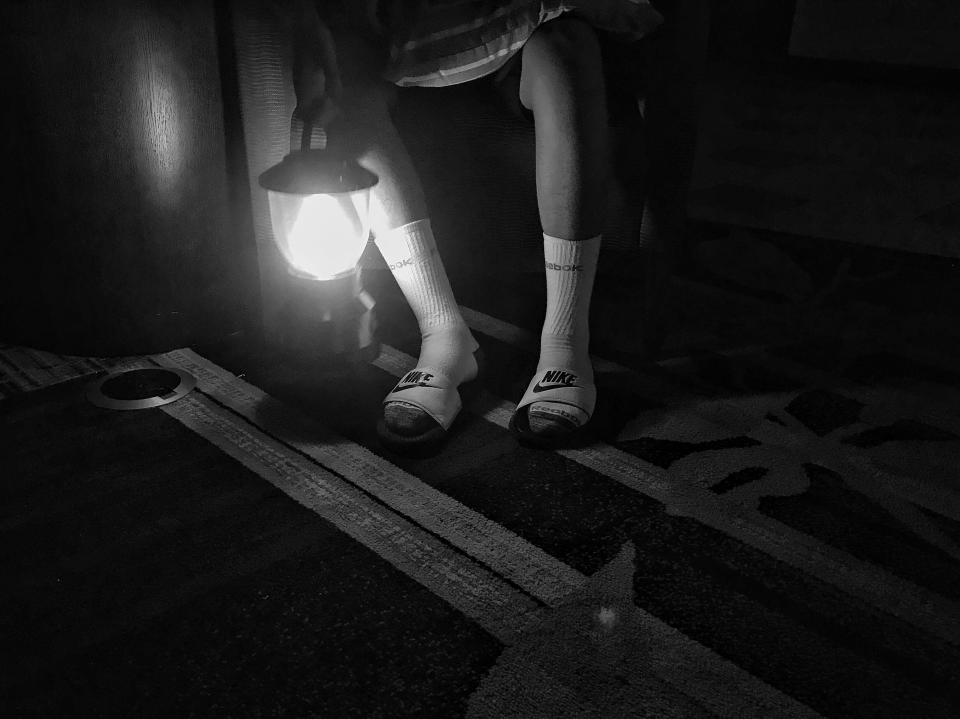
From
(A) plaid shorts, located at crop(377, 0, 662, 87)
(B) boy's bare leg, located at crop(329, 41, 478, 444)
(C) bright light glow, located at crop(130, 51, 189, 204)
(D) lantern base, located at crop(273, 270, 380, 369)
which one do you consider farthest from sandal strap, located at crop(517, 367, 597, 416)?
(C) bright light glow, located at crop(130, 51, 189, 204)

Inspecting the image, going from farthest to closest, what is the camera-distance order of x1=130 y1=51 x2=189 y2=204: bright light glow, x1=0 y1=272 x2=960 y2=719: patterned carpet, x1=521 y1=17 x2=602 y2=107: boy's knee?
1. x1=130 y1=51 x2=189 y2=204: bright light glow
2. x1=521 y1=17 x2=602 y2=107: boy's knee
3. x1=0 y1=272 x2=960 y2=719: patterned carpet

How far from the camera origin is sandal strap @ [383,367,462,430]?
3.20ft

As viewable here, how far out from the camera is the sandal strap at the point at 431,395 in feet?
3.20

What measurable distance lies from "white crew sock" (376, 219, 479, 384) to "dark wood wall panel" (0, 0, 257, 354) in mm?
248

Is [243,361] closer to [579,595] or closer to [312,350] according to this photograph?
[312,350]

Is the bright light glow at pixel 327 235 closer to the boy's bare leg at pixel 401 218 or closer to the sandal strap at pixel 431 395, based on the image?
the boy's bare leg at pixel 401 218

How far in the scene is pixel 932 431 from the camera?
1022 mm

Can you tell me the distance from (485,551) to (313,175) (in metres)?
0.50

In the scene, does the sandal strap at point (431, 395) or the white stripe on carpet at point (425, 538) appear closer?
the white stripe on carpet at point (425, 538)

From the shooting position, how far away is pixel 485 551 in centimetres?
78

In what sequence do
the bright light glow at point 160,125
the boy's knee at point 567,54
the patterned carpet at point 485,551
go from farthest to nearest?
the bright light glow at point 160,125 → the boy's knee at point 567,54 → the patterned carpet at point 485,551

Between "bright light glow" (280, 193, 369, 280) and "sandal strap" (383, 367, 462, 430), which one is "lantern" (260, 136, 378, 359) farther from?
"sandal strap" (383, 367, 462, 430)

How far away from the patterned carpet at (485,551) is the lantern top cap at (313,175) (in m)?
0.29

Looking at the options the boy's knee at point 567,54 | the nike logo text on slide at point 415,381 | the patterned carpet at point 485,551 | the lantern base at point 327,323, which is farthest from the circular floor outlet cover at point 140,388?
the boy's knee at point 567,54
